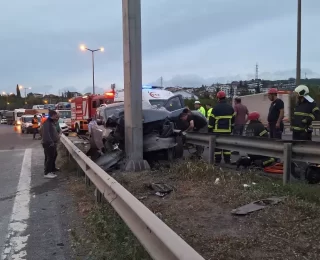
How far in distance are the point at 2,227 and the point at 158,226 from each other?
3190mm

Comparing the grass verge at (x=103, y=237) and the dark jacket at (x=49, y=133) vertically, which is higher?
the dark jacket at (x=49, y=133)

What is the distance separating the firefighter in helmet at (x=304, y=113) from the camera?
7.16 meters

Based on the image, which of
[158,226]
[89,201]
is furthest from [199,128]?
[158,226]

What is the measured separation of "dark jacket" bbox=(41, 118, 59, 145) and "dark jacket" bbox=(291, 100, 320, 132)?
574 cm

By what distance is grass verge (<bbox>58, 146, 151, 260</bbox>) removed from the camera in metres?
3.84

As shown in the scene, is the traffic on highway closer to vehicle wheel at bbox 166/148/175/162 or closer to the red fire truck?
vehicle wheel at bbox 166/148/175/162

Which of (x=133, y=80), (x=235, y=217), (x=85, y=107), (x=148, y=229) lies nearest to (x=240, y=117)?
Result: (x=133, y=80)

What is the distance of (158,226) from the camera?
307 cm

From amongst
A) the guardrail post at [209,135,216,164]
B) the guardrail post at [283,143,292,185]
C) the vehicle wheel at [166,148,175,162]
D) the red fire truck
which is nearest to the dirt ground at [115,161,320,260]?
the guardrail post at [283,143,292,185]

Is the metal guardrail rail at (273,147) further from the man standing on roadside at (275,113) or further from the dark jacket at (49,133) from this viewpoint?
the dark jacket at (49,133)

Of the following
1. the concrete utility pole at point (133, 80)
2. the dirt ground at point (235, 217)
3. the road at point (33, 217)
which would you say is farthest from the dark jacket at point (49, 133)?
the dirt ground at point (235, 217)

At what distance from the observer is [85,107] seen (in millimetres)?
26188

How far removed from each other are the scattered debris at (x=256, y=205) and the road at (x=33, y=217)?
193 centimetres

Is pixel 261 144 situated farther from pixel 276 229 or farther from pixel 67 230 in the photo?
pixel 67 230
